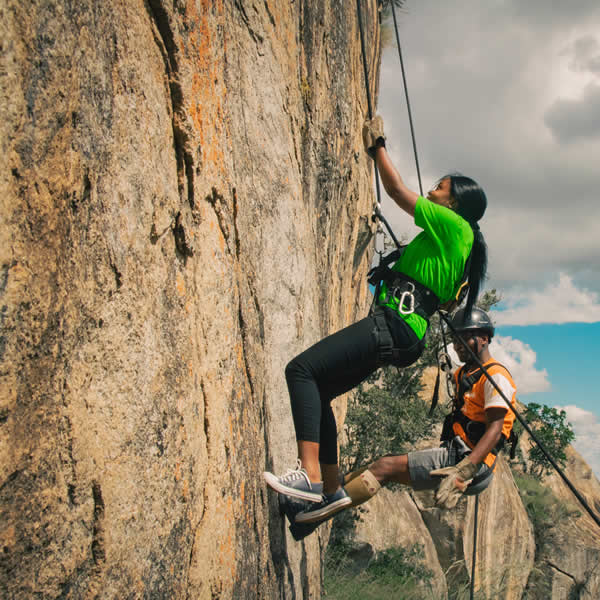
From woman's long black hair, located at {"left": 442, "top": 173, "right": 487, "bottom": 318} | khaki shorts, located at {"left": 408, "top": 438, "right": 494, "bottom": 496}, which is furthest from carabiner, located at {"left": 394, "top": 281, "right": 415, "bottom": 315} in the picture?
khaki shorts, located at {"left": 408, "top": 438, "right": 494, "bottom": 496}

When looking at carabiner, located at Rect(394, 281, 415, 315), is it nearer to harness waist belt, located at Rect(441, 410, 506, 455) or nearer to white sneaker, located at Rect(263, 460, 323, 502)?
white sneaker, located at Rect(263, 460, 323, 502)

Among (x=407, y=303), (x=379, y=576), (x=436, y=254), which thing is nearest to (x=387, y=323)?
(x=407, y=303)

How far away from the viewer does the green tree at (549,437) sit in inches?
915

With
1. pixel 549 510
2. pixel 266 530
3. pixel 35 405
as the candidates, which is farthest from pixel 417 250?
pixel 549 510

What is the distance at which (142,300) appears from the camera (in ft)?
7.01

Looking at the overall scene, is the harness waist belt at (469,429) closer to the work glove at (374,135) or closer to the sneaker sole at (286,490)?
the sneaker sole at (286,490)

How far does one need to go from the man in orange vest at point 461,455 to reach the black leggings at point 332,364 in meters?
0.64

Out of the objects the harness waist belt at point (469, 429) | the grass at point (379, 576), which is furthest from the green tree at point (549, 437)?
the harness waist belt at point (469, 429)

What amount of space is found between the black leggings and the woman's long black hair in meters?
Result: 0.73

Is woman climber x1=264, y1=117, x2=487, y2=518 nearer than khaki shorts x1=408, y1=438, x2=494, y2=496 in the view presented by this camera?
Yes

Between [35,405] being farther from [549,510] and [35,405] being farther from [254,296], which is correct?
[549,510]

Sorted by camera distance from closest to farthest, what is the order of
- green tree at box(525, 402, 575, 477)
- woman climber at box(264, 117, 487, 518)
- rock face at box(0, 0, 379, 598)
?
rock face at box(0, 0, 379, 598) < woman climber at box(264, 117, 487, 518) < green tree at box(525, 402, 575, 477)

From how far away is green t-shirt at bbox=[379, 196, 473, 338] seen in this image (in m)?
3.47

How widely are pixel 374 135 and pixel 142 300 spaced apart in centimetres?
236
